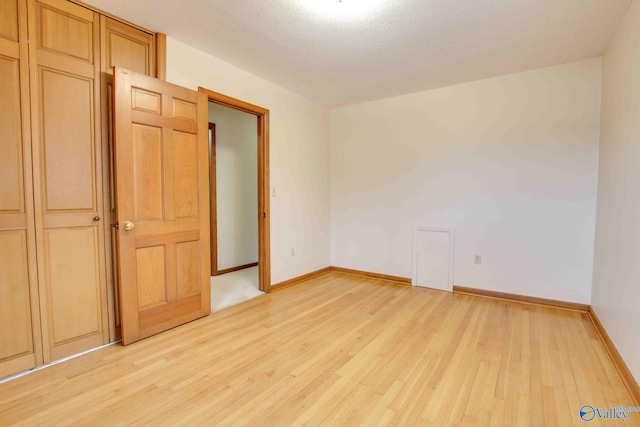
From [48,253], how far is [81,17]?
5.24 ft

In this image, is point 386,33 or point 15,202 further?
point 386,33

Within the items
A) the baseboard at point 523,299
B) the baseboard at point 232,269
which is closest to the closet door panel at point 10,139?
the baseboard at point 232,269

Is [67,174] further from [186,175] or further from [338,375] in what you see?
[338,375]

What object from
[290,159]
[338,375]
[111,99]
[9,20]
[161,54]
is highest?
[161,54]

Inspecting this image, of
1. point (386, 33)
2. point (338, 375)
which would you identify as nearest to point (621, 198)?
point (386, 33)

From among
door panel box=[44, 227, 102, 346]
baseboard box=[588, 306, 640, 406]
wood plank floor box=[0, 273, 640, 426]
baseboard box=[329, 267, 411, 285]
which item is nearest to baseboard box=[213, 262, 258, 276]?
baseboard box=[329, 267, 411, 285]

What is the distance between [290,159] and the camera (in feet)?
12.6

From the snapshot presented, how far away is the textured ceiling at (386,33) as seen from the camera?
2.05 meters

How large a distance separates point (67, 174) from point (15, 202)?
318mm

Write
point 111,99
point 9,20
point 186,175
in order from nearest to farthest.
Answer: point 9,20 → point 111,99 → point 186,175

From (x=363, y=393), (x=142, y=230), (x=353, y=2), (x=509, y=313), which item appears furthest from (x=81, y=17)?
(x=509, y=313)

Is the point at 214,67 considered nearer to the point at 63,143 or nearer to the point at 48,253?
the point at 63,143

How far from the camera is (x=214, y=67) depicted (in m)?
2.88

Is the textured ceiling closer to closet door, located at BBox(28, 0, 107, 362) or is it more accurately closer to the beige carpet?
closet door, located at BBox(28, 0, 107, 362)
